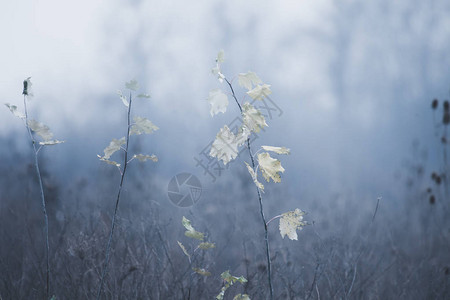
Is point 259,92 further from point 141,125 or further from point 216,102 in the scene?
point 141,125

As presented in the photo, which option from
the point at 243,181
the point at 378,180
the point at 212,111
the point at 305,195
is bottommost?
the point at 212,111

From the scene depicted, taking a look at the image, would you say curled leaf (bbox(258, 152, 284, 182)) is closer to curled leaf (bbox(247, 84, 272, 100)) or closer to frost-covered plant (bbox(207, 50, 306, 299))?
frost-covered plant (bbox(207, 50, 306, 299))

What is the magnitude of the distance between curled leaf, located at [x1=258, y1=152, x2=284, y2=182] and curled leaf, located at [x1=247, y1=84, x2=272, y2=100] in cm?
22

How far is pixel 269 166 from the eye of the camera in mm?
1322

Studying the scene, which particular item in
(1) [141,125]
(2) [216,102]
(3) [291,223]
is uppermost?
(1) [141,125]

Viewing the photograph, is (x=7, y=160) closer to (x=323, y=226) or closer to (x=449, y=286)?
(x=323, y=226)

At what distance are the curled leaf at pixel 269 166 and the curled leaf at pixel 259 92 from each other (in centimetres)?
22

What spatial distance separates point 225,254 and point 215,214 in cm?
94

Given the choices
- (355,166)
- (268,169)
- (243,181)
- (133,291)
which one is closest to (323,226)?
(243,181)

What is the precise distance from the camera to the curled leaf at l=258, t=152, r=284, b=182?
4.28ft

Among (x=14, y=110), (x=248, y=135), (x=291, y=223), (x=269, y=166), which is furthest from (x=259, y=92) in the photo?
(x=14, y=110)

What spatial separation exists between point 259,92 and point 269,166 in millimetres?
282

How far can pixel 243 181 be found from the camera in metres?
5.30

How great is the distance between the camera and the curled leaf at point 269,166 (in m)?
1.30
